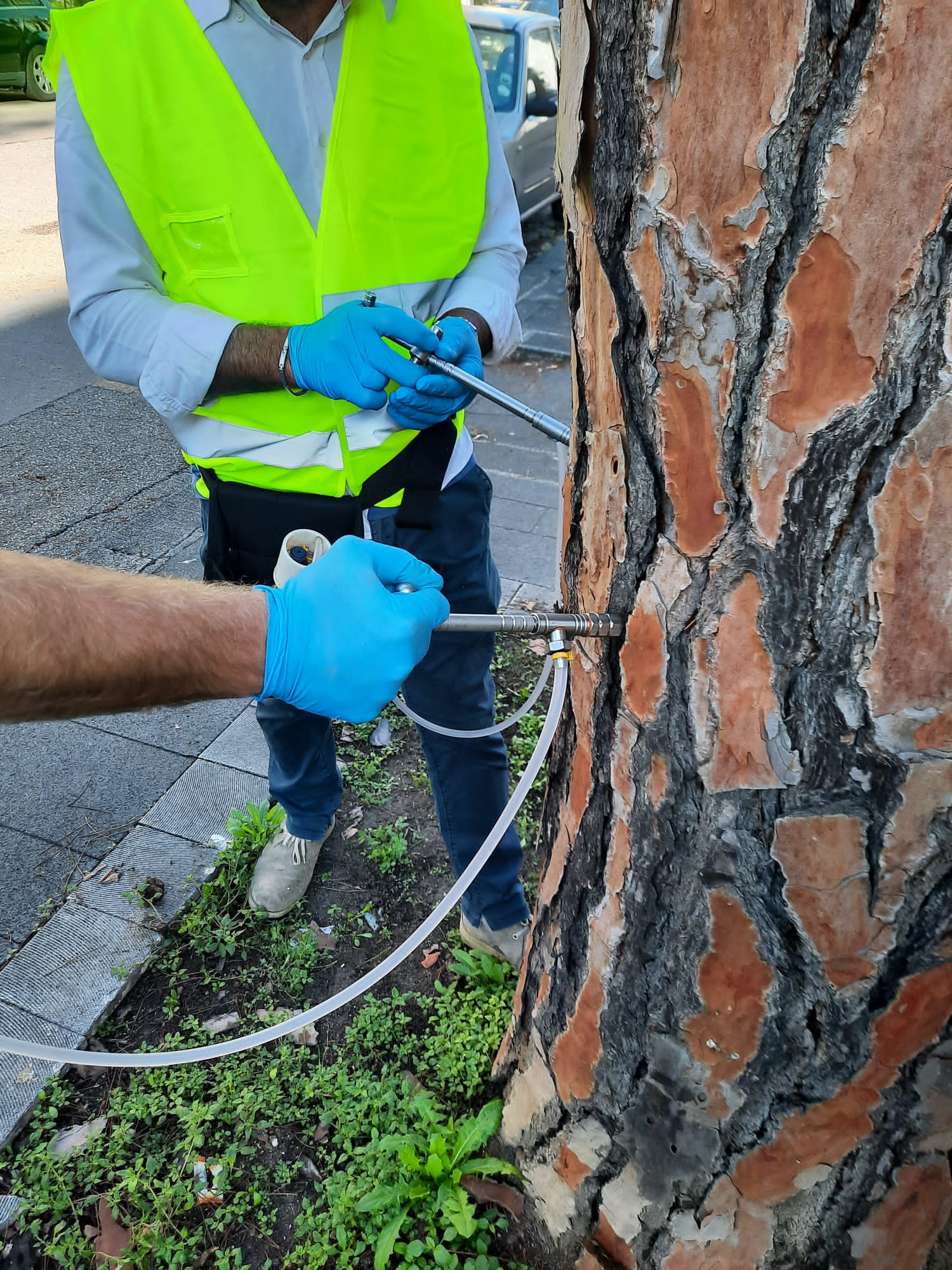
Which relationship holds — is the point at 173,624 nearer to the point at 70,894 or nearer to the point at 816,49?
the point at 816,49

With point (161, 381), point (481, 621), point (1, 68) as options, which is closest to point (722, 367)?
point (481, 621)

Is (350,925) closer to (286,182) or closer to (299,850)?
(299,850)

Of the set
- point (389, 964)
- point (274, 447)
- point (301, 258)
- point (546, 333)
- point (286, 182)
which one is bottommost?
point (546, 333)

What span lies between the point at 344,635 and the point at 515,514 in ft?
9.66

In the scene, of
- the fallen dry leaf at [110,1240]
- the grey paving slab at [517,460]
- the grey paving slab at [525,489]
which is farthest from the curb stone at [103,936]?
the grey paving slab at [517,460]

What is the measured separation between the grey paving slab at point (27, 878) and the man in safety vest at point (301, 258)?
102 centimetres

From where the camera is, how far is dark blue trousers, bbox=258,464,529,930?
75.5 inches

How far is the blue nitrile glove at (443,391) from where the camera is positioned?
173 centimetres

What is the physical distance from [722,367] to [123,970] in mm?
1942

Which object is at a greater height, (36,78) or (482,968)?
(36,78)

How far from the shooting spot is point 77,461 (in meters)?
4.54

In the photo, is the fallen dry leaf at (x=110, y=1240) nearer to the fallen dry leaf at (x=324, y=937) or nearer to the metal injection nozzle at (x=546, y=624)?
the fallen dry leaf at (x=324, y=937)

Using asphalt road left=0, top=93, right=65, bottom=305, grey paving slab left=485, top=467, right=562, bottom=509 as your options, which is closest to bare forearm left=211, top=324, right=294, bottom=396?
grey paving slab left=485, top=467, right=562, bottom=509

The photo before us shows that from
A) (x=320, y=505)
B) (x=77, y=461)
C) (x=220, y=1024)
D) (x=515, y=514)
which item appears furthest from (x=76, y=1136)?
(x=77, y=461)
